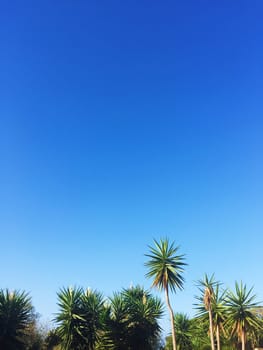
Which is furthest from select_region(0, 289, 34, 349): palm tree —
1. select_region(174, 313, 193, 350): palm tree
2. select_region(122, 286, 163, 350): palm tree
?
select_region(174, 313, 193, 350): palm tree

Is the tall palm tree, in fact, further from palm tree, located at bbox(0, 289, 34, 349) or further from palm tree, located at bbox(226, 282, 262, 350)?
palm tree, located at bbox(0, 289, 34, 349)

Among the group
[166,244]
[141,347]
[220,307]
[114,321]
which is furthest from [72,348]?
[220,307]

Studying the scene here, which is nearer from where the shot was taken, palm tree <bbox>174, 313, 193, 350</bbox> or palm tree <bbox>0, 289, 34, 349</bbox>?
palm tree <bbox>0, 289, 34, 349</bbox>

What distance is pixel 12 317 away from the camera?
115 feet

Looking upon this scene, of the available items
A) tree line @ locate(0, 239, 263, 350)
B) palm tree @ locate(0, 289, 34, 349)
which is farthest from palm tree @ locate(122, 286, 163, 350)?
palm tree @ locate(0, 289, 34, 349)

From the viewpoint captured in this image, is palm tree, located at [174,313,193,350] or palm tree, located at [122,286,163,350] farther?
palm tree, located at [174,313,193,350]

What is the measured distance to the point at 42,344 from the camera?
42062mm

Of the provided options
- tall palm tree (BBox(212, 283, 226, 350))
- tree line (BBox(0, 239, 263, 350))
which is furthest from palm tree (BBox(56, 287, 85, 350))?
tall palm tree (BBox(212, 283, 226, 350))

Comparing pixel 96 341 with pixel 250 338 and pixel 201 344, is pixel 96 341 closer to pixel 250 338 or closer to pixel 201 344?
pixel 201 344

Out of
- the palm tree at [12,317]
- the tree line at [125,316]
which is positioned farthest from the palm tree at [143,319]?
the palm tree at [12,317]

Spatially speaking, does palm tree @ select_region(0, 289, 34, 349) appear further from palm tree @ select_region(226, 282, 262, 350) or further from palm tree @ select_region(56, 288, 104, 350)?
palm tree @ select_region(226, 282, 262, 350)

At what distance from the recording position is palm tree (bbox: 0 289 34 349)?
34.0 m

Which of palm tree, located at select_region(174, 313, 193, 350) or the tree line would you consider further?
palm tree, located at select_region(174, 313, 193, 350)

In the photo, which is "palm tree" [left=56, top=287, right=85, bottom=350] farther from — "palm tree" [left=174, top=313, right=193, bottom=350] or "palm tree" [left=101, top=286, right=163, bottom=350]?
"palm tree" [left=174, top=313, right=193, bottom=350]
